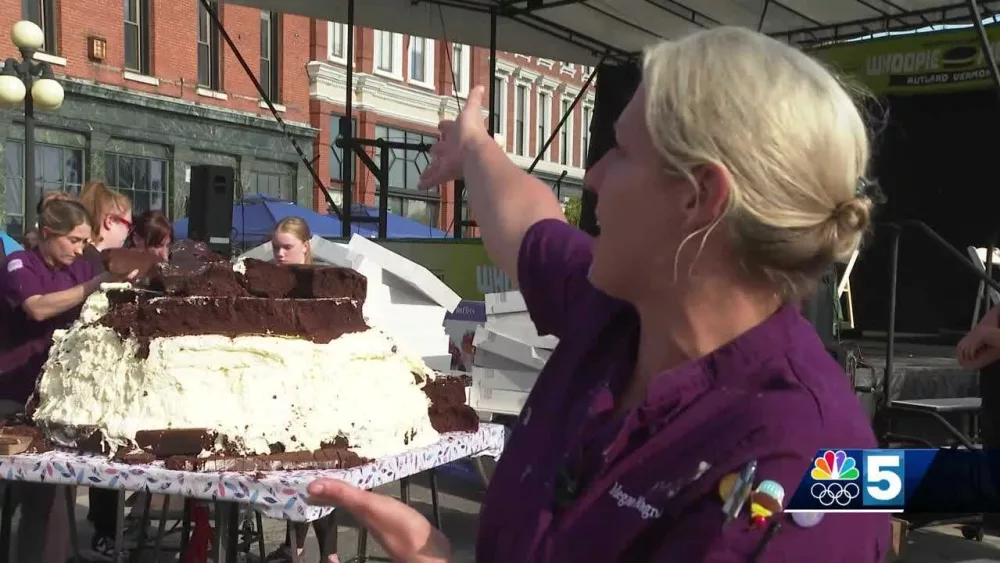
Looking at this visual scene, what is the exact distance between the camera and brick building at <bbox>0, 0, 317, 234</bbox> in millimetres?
18203

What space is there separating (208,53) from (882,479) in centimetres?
2277

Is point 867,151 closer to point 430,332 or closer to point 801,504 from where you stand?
point 801,504

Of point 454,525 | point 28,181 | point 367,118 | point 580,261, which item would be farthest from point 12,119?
point 580,261

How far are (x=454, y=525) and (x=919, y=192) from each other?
809 centimetres

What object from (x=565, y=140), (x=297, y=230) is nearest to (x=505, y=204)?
(x=297, y=230)

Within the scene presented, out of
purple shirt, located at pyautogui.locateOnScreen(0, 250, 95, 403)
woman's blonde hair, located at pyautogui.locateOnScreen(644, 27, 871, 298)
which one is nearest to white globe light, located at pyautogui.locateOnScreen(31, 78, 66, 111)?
purple shirt, located at pyautogui.locateOnScreen(0, 250, 95, 403)

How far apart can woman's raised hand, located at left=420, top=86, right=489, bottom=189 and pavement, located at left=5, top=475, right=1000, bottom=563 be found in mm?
3683

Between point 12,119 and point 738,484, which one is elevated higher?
point 12,119

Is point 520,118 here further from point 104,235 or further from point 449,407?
point 449,407

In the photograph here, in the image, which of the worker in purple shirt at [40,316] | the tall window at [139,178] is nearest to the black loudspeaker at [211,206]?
the worker in purple shirt at [40,316]

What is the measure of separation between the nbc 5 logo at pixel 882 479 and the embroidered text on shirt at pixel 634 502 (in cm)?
24

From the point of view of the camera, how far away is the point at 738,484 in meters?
0.97

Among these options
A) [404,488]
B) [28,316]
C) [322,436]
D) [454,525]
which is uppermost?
[28,316]

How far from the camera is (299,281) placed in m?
3.36
